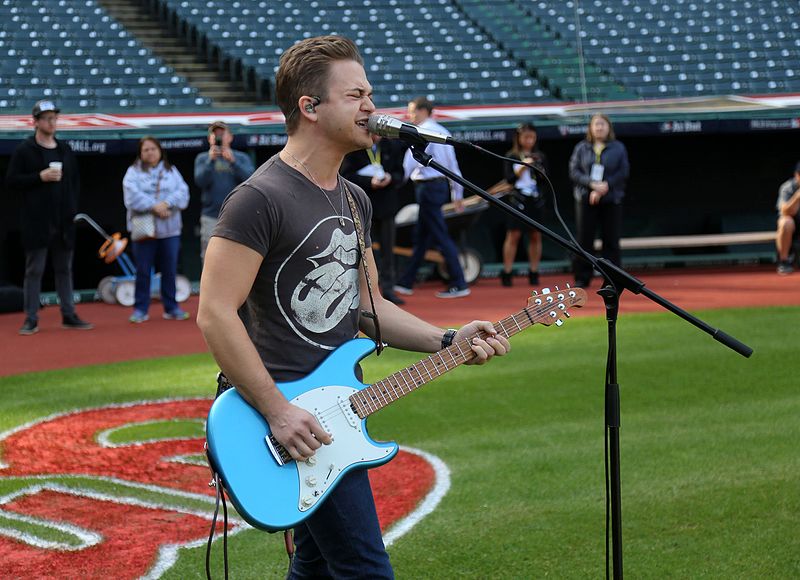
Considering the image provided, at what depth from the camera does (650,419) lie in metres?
7.52

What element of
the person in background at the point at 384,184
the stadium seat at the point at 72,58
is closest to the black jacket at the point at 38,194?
the person in background at the point at 384,184

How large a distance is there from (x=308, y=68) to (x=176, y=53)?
67.0 ft

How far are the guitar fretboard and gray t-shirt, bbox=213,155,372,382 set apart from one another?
197 millimetres

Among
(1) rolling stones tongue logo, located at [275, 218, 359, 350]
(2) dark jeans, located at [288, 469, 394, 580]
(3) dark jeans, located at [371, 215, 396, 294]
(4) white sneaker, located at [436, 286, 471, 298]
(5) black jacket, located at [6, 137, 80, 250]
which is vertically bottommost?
(4) white sneaker, located at [436, 286, 471, 298]

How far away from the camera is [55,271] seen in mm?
12094

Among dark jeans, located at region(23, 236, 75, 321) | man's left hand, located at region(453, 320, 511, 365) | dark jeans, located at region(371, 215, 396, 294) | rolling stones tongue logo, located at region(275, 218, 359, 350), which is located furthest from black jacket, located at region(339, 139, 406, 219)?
rolling stones tongue logo, located at region(275, 218, 359, 350)

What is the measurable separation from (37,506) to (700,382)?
201 inches

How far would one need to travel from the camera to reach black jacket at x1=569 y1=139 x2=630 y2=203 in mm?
14555

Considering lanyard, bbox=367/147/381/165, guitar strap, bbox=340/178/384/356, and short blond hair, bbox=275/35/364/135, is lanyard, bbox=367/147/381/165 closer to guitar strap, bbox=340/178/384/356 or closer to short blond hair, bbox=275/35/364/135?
guitar strap, bbox=340/178/384/356

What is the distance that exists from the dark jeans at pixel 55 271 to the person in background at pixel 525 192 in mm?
5891

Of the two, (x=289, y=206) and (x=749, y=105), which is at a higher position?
(x=289, y=206)

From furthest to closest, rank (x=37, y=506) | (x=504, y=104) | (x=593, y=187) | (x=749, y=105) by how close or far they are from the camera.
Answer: (x=504, y=104), (x=749, y=105), (x=593, y=187), (x=37, y=506)


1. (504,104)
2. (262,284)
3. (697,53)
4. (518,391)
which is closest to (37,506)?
(262,284)

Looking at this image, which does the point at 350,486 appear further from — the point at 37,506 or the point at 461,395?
the point at 461,395
